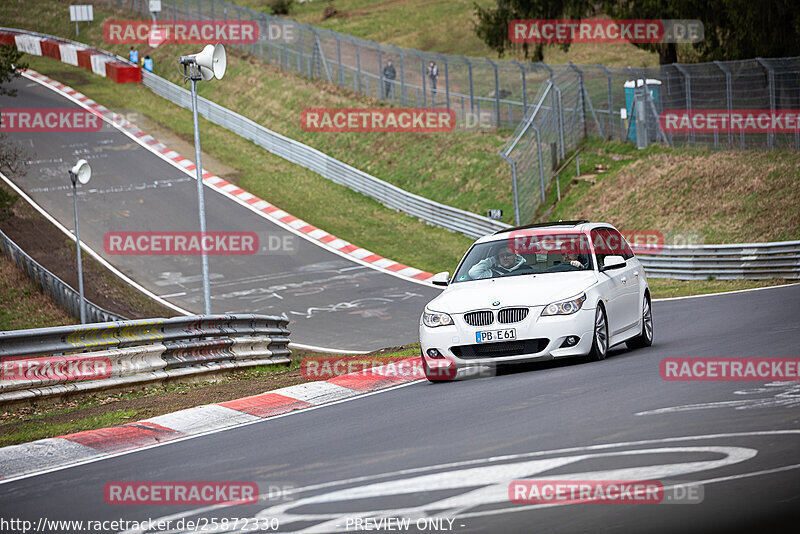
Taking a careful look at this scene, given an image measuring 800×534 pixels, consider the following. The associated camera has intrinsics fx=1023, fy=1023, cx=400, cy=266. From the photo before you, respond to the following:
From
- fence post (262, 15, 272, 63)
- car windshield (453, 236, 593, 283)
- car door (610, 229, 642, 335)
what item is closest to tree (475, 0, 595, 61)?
fence post (262, 15, 272, 63)

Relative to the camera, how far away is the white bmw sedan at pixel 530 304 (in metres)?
10.9

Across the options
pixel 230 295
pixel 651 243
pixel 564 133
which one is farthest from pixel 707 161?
pixel 230 295

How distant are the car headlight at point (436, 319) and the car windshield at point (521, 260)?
39.2 inches

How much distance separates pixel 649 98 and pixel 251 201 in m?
14.6

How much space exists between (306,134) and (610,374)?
37108 mm

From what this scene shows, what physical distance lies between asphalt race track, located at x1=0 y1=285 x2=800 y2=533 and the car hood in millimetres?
825

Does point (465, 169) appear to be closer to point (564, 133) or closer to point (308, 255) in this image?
point (564, 133)

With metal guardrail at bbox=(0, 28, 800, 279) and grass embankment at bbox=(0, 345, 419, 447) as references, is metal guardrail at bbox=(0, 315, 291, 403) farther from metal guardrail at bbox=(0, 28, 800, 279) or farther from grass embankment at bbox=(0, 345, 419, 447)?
metal guardrail at bbox=(0, 28, 800, 279)

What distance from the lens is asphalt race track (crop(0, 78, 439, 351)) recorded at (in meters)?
24.2

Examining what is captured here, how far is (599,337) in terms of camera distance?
37.6 feet

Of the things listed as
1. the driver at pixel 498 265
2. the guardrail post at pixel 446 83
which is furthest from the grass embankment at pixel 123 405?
the guardrail post at pixel 446 83
